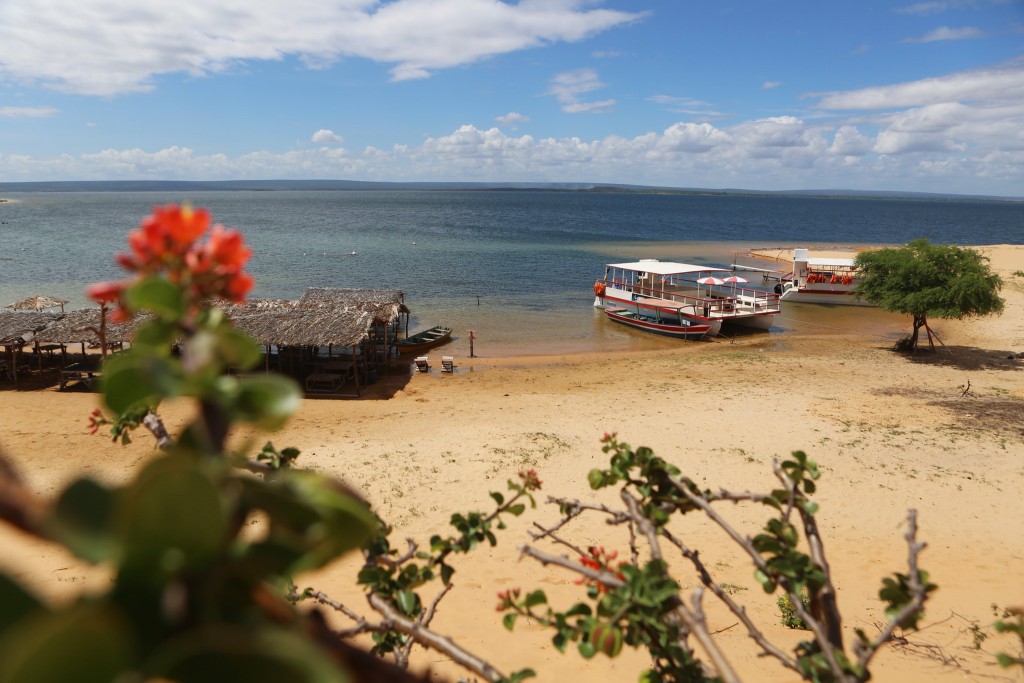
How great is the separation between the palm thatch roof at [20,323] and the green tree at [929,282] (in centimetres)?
2450

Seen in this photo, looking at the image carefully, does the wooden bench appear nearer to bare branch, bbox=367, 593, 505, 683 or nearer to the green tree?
bare branch, bbox=367, 593, 505, 683

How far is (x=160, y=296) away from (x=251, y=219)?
106 m

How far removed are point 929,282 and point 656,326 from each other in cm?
961

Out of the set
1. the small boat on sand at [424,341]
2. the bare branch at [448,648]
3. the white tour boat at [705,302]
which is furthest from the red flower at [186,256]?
the white tour boat at [705,302]

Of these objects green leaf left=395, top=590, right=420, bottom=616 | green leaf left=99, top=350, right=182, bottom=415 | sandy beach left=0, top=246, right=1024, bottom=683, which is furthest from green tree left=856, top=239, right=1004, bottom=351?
green leaf left=99, top=350, right=182, bottom=415

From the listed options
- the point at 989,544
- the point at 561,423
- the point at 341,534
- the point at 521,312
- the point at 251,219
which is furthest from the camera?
the point at 251,219

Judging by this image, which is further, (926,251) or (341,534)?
(926,251)

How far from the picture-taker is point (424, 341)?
23.4 meters

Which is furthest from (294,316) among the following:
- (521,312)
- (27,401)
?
(521,312)

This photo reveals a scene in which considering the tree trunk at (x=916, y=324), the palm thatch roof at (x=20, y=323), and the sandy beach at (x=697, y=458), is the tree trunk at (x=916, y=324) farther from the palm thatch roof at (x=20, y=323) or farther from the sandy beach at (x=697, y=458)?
the palm thatch roof at (x=20, y=323)

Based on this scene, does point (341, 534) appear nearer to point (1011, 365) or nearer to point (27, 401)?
point (27, 401)


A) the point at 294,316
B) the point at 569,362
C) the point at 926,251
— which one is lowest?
the point at 569,362

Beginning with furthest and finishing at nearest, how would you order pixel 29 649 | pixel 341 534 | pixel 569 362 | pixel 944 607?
pixel 569 362
pixel 944 607
pixel 341 534
pixel 29 649

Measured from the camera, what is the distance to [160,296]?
0.78 meters
